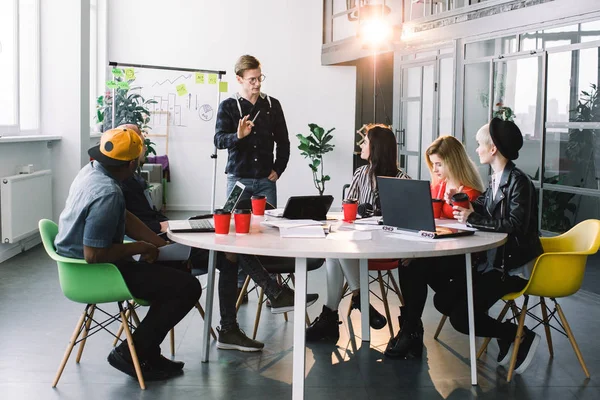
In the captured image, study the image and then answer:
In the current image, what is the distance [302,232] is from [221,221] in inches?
14.1

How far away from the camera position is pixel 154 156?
424 inches

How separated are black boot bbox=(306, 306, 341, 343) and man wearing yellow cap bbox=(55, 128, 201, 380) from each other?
0.86 m

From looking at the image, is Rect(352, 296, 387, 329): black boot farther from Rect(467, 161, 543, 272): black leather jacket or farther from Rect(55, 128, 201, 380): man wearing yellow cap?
Rect(55, 128, 201, 380): man wearing yellow cap

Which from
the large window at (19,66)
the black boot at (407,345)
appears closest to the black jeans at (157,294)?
the black boot at (407,345)

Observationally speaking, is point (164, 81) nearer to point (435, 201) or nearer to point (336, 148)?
point (336, 148)


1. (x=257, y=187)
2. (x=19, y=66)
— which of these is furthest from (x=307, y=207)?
(x=19, y=66)

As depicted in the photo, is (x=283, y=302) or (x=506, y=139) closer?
(x=506, y=139)

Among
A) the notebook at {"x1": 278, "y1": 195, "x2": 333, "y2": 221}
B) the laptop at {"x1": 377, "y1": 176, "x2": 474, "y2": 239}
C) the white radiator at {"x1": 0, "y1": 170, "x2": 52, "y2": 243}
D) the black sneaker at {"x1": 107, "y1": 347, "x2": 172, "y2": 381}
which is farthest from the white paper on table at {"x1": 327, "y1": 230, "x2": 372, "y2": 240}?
the white radiator at {"x1": 0, "y1": 170, "x2": 52, "y2": 243}

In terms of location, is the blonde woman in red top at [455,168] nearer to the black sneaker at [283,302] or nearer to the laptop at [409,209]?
the laptop at [409,209]

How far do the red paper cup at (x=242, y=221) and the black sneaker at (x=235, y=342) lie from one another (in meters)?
0.83

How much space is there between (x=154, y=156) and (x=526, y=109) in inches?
234

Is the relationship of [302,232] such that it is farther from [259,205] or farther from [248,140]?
[248,140]

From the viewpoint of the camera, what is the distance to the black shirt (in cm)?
488

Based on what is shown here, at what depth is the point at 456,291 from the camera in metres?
3.45
